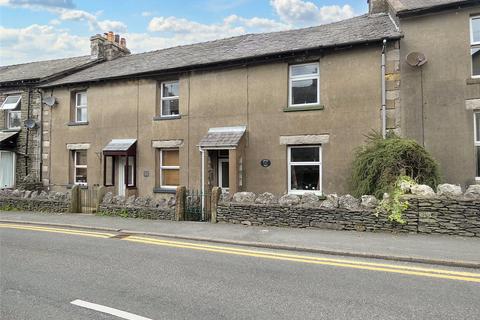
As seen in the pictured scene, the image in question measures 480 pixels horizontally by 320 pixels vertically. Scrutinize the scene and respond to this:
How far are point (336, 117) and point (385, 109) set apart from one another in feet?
4.99

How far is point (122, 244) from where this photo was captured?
315 inches

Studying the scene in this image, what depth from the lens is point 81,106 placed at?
17.1 m

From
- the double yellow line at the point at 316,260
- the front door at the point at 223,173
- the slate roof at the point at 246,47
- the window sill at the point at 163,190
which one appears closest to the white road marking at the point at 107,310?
the double yellow line at the point at 316,260

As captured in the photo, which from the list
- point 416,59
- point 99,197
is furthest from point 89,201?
point 416,59

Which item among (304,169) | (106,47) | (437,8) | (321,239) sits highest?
(106,47)

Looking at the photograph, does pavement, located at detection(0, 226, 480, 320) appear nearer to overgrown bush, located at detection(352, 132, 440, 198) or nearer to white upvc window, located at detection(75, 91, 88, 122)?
overgrown bush, located at detection(352, 132, 440, 198)

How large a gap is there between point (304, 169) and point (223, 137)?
3.12m

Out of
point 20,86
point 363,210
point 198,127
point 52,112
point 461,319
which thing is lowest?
point 461,319

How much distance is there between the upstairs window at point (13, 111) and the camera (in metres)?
18.5

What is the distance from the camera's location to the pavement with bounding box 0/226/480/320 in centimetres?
417

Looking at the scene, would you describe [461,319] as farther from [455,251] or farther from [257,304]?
[455,251]

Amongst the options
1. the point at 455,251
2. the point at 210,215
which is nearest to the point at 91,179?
the point at 210,215

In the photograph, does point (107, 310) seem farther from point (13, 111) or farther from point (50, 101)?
point (13, 111)

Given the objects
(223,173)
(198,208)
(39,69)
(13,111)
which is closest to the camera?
(198,208)
